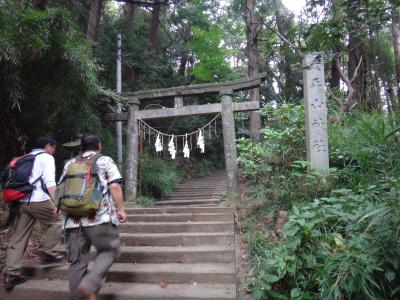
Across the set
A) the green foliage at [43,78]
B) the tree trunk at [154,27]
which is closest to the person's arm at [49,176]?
the green foliage at [43,78]

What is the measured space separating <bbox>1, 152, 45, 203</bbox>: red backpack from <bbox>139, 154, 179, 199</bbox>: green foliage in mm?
5958

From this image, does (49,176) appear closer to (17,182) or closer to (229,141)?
(17,182)

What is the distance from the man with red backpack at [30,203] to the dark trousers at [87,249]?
3.05 ft

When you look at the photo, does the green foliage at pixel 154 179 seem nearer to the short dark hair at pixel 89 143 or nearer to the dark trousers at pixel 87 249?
the short dark hair at pixel 89 143

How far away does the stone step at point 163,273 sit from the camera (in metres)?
3.98

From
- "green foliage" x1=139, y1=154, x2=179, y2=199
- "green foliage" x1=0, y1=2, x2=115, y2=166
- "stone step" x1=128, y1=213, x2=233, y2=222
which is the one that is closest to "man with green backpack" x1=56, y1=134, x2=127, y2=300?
"stone step" x1=128, y1=213, x2=233, y2=222

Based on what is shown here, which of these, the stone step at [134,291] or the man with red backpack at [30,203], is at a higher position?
the man with red backpack at [30,203]

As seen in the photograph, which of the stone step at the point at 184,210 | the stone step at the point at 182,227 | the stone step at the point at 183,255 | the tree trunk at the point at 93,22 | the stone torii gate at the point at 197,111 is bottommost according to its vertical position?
the stone step at the point at 183,255

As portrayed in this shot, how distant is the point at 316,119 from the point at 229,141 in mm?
3091

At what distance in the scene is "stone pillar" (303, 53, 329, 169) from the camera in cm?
514

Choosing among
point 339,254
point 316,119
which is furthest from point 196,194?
point 339,254

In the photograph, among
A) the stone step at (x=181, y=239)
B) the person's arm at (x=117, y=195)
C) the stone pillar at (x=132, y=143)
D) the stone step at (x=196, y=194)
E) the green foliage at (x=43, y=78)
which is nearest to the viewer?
the person's arm at (x=117, y=195)

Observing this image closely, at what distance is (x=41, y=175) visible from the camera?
4.04 meters

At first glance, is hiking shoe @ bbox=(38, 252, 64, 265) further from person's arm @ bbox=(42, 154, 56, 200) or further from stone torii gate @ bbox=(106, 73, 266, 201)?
stone torii gate @ bbox=(106, 73, 266, 201)
